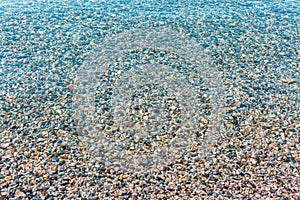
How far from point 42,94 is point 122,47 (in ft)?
4.21

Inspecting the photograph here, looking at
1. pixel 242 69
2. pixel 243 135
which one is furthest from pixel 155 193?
pixel 242 69

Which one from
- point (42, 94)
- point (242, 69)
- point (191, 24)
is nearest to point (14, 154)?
point (42, 94)

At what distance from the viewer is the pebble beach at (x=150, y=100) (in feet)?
9.80

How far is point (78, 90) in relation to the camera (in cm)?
393

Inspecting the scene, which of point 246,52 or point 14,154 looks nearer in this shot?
point 14,154

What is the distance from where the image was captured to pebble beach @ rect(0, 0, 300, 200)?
2.99 metres

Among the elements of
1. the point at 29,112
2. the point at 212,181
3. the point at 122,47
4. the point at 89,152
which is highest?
the point at 122,47

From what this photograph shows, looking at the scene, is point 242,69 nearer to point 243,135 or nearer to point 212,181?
point 243,135

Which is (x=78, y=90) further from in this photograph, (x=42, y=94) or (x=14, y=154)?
(x=14, y=154)

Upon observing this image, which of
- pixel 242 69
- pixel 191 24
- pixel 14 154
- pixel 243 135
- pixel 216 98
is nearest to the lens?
pixel 14 154

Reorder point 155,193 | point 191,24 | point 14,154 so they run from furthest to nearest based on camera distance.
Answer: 1. point 191,24
2. point 14,154
3. point 155,193

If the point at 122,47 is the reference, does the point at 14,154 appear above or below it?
below

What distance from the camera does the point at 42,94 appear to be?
389 centimetres

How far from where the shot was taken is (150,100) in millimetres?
3824
